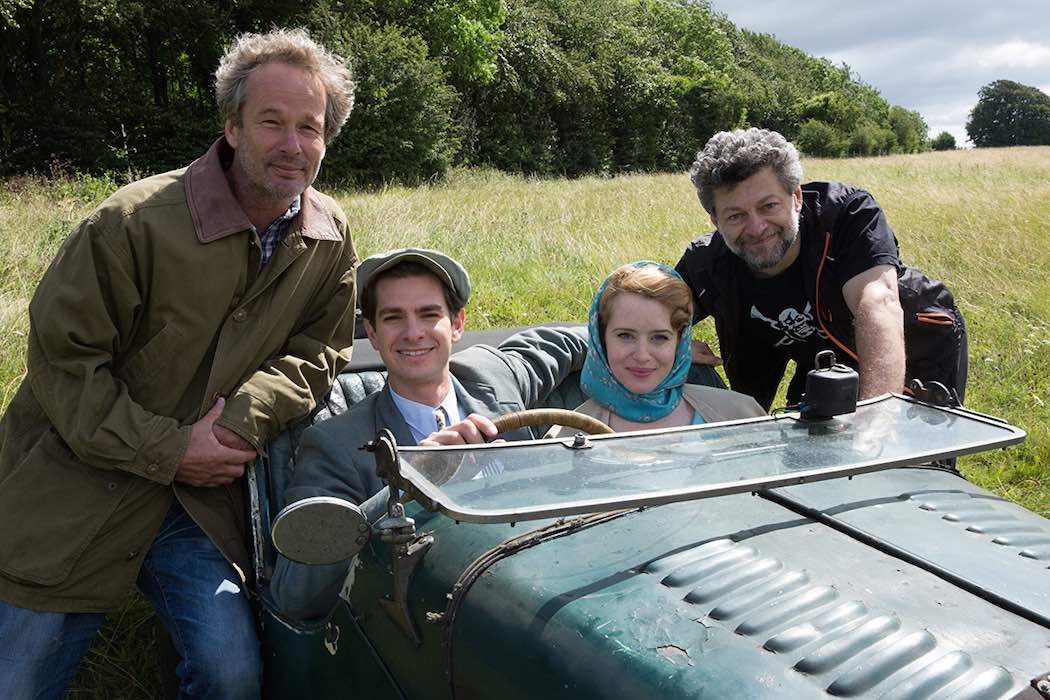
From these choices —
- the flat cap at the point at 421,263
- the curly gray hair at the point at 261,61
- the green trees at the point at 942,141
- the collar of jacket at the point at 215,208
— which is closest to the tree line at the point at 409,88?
the curly gray hair at the point at 261,61

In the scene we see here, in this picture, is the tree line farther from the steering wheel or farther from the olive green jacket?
the steering wheel

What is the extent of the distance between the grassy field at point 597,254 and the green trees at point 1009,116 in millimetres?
82259

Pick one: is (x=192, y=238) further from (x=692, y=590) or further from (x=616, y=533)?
(x=692, y=590)

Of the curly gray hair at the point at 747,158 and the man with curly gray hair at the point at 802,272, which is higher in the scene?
the curly gray hair at the point at 747,158

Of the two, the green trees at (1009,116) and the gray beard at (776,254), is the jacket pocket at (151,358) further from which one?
the green trees at (1009,116)

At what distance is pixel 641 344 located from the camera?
8.52 ft

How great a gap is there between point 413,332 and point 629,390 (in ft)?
2.21

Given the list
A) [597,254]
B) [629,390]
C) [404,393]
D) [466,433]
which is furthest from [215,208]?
[597,254]

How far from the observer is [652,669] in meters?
1.27

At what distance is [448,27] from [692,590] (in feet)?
95.0

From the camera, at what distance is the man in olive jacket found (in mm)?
2334

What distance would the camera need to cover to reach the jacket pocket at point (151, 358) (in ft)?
8.07

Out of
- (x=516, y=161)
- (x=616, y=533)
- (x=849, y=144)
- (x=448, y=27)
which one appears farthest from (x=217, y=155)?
(x=849, y=144)

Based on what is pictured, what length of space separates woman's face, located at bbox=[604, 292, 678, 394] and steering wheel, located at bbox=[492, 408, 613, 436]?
580mm
